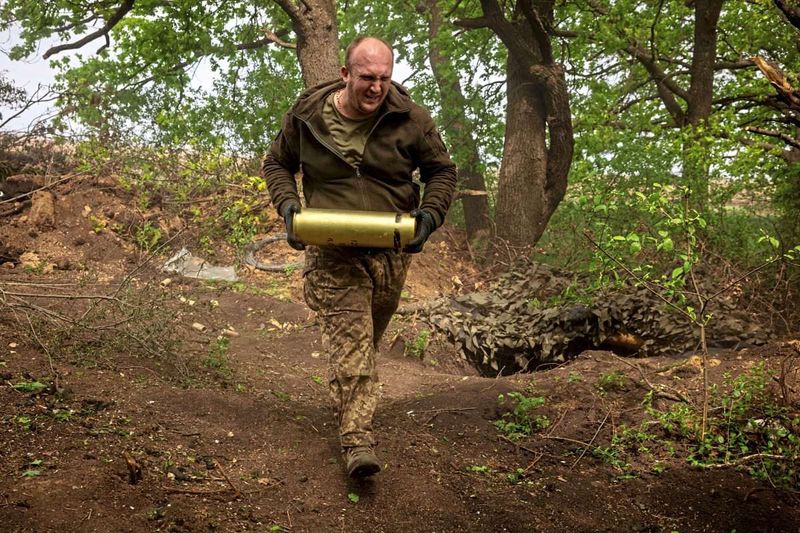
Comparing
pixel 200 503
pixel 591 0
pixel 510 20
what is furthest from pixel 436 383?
pixel 591 0

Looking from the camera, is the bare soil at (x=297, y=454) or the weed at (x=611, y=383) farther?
the weed at (x=611, y=383)

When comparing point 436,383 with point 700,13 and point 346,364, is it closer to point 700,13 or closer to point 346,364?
point 346,364

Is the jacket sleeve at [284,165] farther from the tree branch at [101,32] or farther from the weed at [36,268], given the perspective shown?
the tree branch at [101,32]

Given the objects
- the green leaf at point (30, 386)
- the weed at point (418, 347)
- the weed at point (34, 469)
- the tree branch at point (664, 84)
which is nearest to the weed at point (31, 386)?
the green leaf at point (30, 386)

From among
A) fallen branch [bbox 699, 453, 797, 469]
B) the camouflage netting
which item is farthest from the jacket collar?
the camouflage netting

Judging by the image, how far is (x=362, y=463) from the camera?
3.89 m

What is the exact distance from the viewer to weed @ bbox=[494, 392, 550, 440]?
5.08 m

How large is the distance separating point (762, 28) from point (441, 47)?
640cm

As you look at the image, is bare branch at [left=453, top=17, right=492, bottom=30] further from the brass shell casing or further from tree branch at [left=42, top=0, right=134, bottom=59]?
the brass shell casing

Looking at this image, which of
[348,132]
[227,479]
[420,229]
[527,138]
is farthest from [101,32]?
[227,479]

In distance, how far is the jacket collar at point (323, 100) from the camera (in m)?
4.13

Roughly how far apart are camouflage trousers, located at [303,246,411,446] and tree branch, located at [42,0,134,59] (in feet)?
21.9

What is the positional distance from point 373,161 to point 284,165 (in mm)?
654

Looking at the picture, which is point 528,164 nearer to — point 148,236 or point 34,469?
point 148,236
